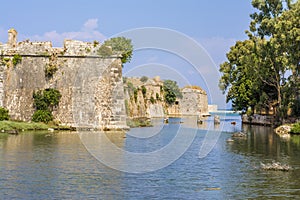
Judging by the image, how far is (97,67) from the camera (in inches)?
1318

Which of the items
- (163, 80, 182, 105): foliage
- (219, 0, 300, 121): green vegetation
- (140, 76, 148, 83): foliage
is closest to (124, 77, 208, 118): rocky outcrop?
(140, 76, 148, 83): foliage

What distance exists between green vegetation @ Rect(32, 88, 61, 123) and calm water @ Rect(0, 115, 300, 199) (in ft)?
38.5

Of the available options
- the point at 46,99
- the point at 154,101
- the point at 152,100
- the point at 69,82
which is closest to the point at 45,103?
the point at 46,99

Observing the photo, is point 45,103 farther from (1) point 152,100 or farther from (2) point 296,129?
(1) point 152,100

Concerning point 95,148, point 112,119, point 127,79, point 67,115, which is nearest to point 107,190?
point 95,148

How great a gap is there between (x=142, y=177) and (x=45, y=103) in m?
21.2

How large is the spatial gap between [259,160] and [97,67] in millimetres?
17302

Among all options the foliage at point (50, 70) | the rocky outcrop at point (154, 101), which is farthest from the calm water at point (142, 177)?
the rocky outcrop at point (154, 101)

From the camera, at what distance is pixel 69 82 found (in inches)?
1364

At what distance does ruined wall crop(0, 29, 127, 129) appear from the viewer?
33.1m

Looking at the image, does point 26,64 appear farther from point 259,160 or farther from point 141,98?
point 141,98

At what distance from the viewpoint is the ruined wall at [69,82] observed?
3306 centimetres

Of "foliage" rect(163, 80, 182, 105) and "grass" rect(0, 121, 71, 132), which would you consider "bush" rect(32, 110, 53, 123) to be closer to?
"grass" rect(0, 121, 71, 132)

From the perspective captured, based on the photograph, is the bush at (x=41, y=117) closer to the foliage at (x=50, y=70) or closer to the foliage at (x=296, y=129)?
the foliage at (x=50, y=70)
